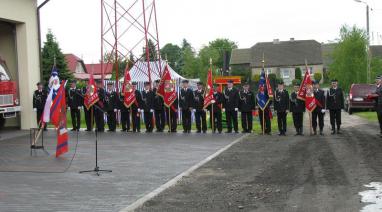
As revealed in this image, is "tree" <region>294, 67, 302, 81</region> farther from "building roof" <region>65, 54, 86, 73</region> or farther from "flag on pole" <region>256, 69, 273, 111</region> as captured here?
"flag on pole" <region>256, 69, 273, 111</region>

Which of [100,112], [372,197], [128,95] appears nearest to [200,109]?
[128,95]

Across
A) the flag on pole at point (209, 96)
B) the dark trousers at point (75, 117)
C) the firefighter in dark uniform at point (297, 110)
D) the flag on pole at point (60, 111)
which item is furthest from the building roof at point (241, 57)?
the flag on pole at point (60, 111)

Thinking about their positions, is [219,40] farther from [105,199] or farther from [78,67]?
[105,199]

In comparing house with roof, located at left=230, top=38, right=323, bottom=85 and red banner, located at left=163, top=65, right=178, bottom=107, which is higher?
house with roof, located at left=230, top=38, right=323, bottom=85

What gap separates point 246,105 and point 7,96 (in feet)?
27.9

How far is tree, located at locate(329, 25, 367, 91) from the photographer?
144ft

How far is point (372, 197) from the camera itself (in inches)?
339

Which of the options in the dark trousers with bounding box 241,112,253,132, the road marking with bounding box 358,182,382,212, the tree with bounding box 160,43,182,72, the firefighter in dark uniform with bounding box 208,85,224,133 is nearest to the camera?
the road marking with bounding box 358,182,382,212

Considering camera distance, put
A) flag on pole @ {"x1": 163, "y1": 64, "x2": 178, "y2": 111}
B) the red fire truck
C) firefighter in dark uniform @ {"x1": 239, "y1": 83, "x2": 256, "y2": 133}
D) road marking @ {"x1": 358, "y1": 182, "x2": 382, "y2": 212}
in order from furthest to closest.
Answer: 1. flag on pole @ {"x1": 163, "y1": 64, "x2": 178, "y2": 111}
2. firefighter in dark uniform @ {"x1": 239, "y1": 83, "x2": 256, "y2": 133}
3. the red fire truck
4. road marking @ {"x1": 358, "y1": 182, "x2": 382, "y2": 212}

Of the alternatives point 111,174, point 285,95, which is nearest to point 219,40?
point 285,95

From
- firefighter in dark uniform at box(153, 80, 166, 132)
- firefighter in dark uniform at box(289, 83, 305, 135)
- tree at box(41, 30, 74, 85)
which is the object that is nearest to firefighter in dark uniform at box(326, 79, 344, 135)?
firefighter in dark uniform at box(289, 83, 305, 135)

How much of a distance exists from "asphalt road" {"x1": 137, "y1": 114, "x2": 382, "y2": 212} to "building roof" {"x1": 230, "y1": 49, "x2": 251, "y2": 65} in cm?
7949

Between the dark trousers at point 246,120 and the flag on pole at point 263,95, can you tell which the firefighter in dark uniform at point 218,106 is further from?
the flag on pole at point 263,95

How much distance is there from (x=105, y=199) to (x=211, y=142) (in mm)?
8958
